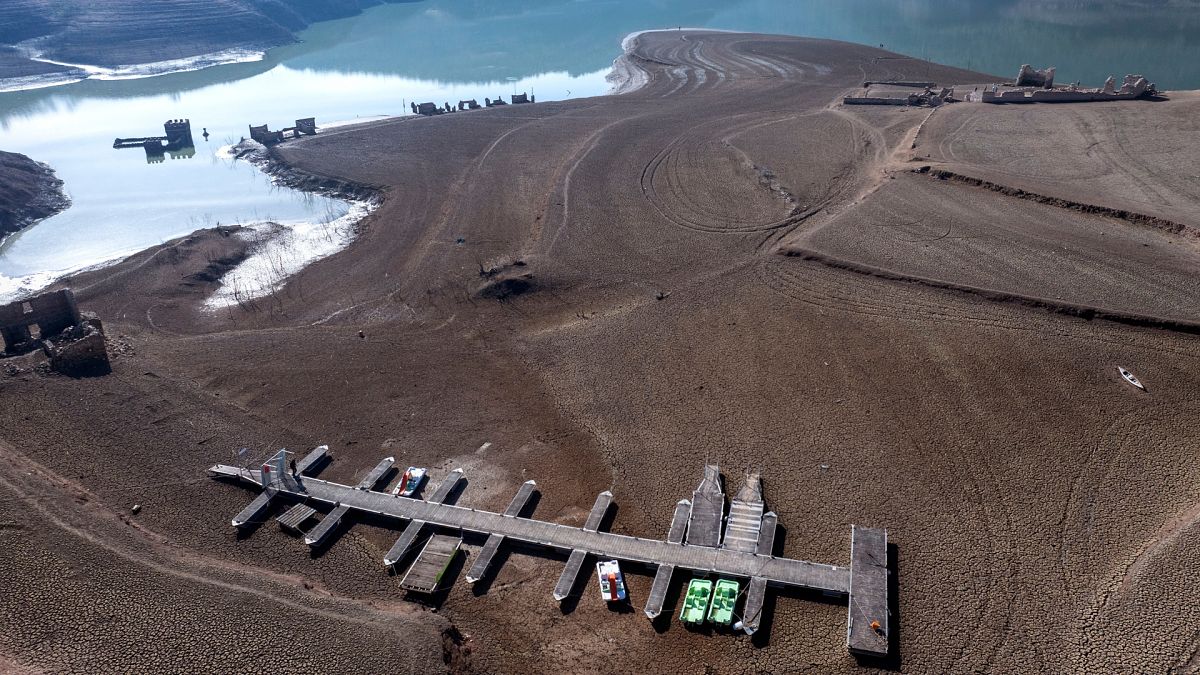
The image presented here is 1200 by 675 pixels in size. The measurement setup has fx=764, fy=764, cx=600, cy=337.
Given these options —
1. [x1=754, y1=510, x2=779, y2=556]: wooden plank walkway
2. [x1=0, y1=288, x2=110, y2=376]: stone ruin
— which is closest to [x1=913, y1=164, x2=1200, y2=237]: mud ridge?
[x1=754, y1=510, x2=779, y2=556]: wooden plank walkway

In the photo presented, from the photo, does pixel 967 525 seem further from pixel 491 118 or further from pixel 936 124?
pixel 491 118

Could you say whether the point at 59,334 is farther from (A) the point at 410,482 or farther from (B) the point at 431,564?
(B) the point at 431,564

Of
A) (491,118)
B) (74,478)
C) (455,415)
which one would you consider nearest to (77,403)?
(74,478)

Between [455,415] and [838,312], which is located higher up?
[838,312]

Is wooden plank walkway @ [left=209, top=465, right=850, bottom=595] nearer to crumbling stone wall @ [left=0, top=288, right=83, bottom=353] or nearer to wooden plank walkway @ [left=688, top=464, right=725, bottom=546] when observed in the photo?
wooden plank walkway @ [left=688, top=464, right=725, bottom=546]

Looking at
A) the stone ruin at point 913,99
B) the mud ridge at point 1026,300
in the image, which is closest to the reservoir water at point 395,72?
the stone ruin at point 913,99

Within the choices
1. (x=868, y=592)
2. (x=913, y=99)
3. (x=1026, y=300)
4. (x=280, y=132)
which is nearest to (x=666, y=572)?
(x=868, y=592)
